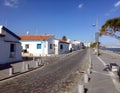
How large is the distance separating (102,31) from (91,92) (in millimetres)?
4353

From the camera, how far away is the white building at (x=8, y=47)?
79.9ft

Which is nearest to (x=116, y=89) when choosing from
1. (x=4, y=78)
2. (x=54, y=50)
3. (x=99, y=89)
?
(x=99, y=89)

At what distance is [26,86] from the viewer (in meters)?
11.6

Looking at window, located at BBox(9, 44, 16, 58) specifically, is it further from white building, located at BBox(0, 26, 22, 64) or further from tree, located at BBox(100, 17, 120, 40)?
tree, located at BBox(100, 17, 120, 40)

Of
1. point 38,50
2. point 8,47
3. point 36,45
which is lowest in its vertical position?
point 38,50

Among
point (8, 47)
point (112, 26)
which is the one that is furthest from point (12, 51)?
point (112, 26)

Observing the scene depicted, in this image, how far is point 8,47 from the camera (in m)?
25.9

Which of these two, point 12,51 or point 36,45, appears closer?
point 12,51

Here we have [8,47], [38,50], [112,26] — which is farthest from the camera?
[38,50]

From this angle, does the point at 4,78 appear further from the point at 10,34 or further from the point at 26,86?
the point at 10,34

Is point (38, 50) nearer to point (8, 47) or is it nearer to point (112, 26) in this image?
point (8, 47)

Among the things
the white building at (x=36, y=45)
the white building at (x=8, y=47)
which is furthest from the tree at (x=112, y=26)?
the white building at (x=36, y=45)

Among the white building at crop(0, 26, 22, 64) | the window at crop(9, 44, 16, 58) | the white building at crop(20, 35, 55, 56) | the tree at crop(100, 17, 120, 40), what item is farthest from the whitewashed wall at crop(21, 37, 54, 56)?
the tree at crop(100, 17, 120, 40)

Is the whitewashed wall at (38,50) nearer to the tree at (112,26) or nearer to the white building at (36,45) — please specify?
the white building at (36,45)
